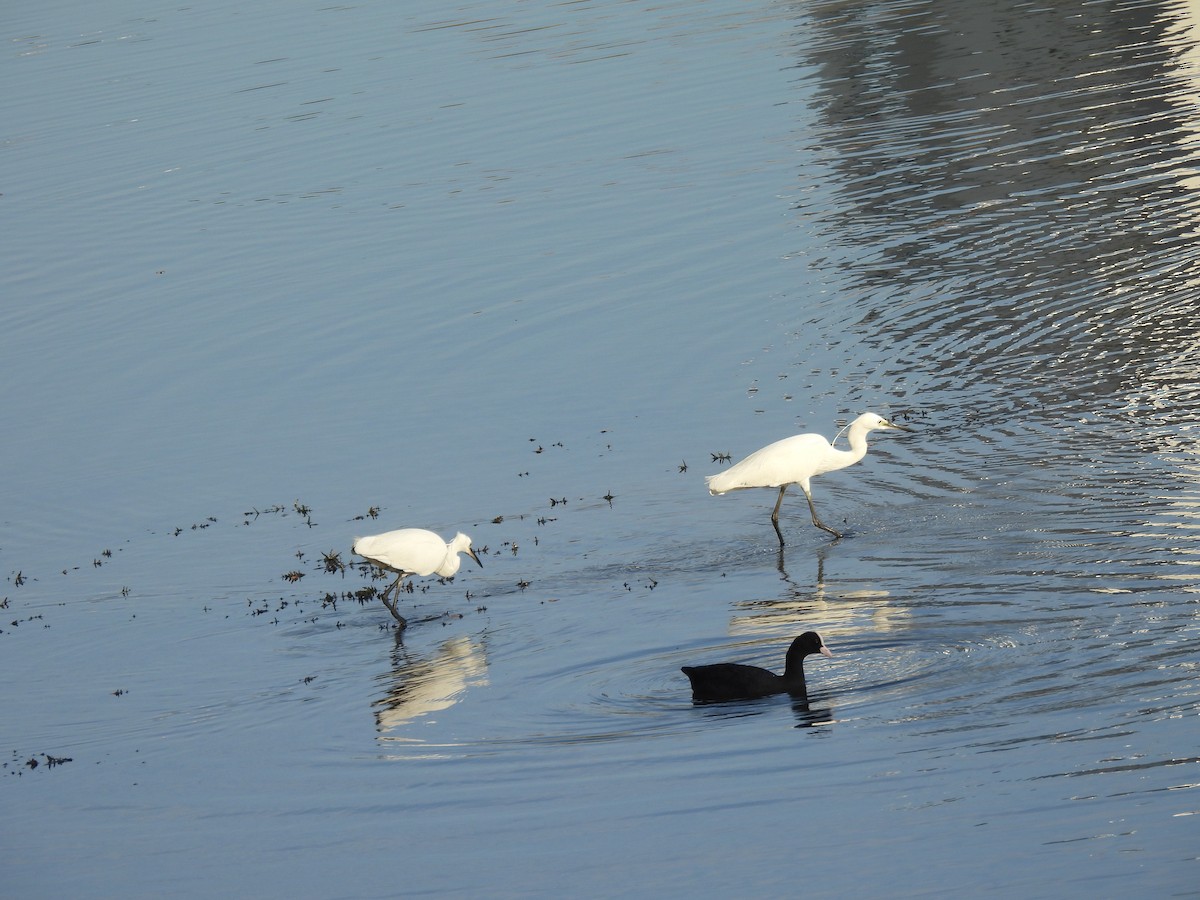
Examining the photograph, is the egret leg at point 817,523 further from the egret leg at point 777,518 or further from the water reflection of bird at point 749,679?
the water reflection of bird at point 749,679

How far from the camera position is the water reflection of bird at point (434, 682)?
13070 millimetres

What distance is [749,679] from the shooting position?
1227 centimetres

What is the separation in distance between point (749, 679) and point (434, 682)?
2.80 metres

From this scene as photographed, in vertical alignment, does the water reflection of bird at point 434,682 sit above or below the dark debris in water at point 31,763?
above

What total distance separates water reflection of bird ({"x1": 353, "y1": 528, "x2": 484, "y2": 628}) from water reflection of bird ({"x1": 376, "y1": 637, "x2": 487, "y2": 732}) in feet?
2.90

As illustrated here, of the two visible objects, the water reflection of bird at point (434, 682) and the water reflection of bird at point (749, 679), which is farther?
the water reflection of bird at point (434, 682)

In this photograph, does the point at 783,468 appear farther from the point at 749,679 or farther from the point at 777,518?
the point at 749,679

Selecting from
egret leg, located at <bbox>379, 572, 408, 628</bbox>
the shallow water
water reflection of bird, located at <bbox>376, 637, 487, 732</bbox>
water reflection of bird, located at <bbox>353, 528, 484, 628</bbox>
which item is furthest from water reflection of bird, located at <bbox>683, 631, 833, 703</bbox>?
egret leg, located at <bbox>379, 572, 408, 628</bbox>

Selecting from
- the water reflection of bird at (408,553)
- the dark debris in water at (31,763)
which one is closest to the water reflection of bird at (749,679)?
the water reflection of bird at (408,553)

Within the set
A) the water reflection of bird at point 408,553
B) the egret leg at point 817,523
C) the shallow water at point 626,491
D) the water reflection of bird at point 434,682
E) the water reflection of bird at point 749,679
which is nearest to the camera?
the shallow water at point 626,491

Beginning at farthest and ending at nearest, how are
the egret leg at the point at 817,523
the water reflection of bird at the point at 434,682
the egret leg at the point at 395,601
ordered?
1. the egret leg at the point at 817,523
2. the egret leg at the point at 395,601
3. the water reflection of bird at the point at 434,682

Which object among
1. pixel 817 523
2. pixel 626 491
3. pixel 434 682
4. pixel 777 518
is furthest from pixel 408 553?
pixel 817 523

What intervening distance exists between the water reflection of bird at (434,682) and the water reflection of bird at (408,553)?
0.89m

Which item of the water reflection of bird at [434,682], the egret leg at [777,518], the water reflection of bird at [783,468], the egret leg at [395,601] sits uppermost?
the water reflection of bird at [783,468]
